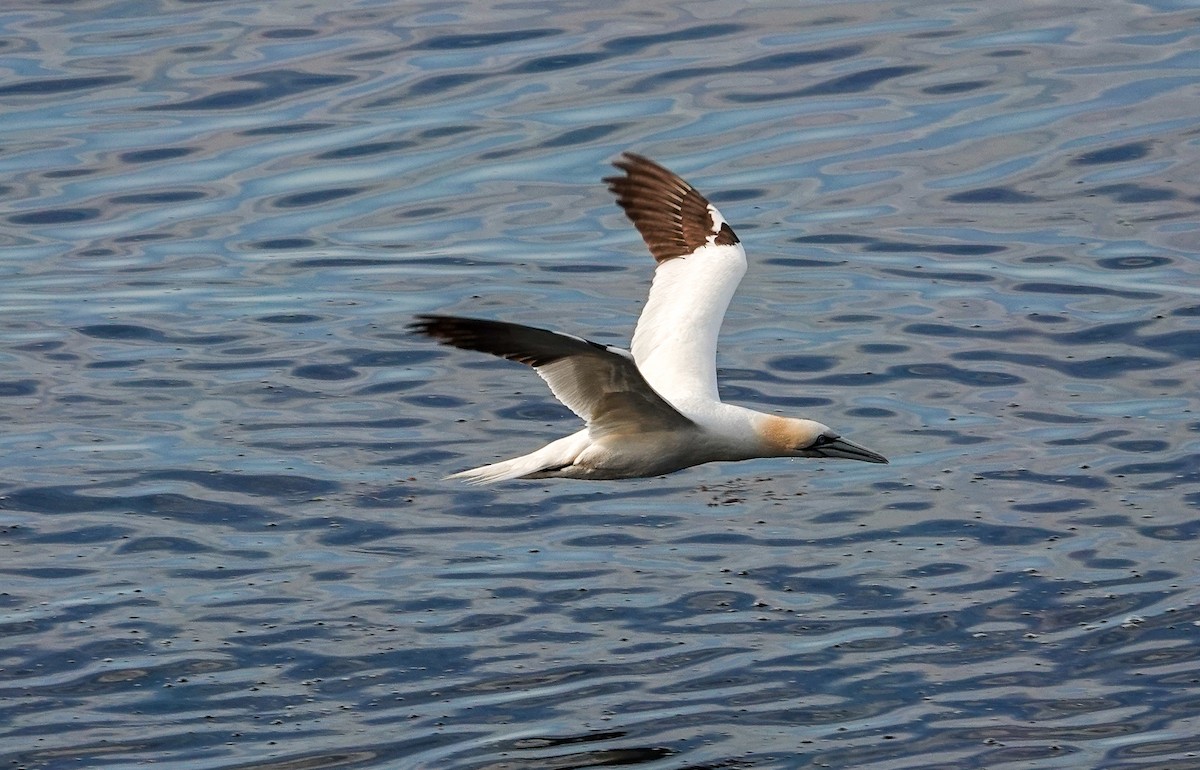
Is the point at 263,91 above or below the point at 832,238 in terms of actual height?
above

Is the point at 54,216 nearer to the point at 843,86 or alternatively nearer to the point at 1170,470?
the point at 843,86

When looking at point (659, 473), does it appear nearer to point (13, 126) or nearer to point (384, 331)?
point (384, 331)

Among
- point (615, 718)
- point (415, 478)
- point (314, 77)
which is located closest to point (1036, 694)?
point (615, 718)

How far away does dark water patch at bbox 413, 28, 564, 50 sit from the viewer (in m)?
22.5

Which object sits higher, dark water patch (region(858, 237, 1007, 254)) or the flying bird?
the flying bird

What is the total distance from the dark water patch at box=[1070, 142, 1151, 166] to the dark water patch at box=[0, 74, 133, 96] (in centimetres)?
1054

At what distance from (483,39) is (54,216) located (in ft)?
19.6

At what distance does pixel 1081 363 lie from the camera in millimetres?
14312

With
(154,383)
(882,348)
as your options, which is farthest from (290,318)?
(882,348)

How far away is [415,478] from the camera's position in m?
12.7

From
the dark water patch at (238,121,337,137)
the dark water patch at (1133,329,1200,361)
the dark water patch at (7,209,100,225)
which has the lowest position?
the dark water patch at (1133,329,1200,361)

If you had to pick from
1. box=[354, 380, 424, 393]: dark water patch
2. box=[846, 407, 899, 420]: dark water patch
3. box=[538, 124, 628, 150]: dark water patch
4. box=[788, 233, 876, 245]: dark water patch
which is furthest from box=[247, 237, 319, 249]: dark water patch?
box=[846, 407, 899, 420]: dark water patch

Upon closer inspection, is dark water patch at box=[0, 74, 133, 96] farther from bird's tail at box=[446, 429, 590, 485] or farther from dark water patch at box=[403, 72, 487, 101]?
bird's tail at box=[446, 429, 590, 485]

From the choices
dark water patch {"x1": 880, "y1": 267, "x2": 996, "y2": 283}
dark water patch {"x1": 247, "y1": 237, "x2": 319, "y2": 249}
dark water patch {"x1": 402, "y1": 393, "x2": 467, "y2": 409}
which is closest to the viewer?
dark water patch {"x1": 402, "y1": 393, "x2": 467, "y2": 409}
